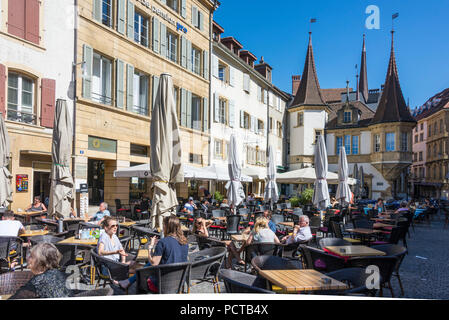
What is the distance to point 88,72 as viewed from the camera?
14.1 m

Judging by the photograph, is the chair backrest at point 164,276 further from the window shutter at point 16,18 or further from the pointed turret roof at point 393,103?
the pointed turret roof at point 393,103

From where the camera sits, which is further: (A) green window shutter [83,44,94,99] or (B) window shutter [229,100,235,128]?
(B) window shutter [229,100,235,128]

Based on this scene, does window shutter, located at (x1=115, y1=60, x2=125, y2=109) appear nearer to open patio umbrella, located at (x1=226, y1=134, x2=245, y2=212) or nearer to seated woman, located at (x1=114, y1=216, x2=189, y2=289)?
open patio umbrella, located at (x1=226, y1=134, x2=245, y2=212)

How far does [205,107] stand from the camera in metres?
21.5

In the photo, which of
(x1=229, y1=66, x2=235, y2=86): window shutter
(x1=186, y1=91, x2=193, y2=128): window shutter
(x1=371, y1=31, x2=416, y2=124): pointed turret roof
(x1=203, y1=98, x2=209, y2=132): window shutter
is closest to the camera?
(x1=186, y1=91, x2=193, y2=128): window shutter

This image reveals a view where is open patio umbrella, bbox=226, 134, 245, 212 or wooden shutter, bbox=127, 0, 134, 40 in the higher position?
wooden shutter, bbox=127, 0, 134, 40

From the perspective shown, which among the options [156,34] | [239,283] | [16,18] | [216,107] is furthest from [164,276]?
[216,107]

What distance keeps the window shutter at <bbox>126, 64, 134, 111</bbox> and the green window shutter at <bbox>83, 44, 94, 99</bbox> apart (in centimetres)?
211

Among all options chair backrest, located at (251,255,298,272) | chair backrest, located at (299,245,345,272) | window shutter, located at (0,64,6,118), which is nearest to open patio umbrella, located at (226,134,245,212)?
chair backrest, located at (299,245,345,272)

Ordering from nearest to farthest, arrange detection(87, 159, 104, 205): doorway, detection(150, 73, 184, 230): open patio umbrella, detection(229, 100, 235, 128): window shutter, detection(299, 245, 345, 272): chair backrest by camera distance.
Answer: detection(299, 245, 345, 272): chair backrest
detection(150, 73, 184, 230): open patio umbrella
detection(87, 159, 104, 205): doorway
detection(229, 100, 235, 128): window shutter

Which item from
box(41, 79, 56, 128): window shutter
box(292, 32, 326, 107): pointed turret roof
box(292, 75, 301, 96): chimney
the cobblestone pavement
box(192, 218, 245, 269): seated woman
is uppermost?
box(292, 75, 301, 96): chimney

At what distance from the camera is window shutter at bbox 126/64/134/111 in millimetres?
16094
